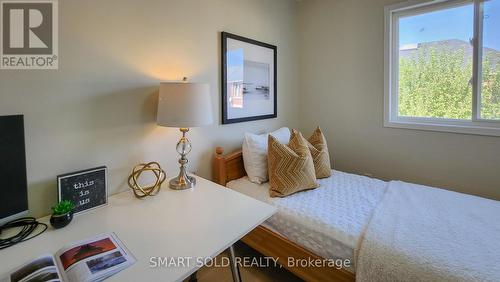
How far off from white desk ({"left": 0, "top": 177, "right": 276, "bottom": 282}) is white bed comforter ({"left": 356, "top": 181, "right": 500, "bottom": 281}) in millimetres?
563

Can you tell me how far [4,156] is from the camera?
0.96 meters

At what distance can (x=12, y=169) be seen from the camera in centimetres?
99

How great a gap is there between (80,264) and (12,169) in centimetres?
50

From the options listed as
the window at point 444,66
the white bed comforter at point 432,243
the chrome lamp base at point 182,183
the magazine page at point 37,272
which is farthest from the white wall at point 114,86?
the window at point 444,66

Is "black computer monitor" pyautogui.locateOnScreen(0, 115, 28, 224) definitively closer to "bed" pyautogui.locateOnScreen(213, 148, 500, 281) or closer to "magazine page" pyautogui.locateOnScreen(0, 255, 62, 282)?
"magazine page" pyautogui.locateOnScreen(0, 255, 62, 282)

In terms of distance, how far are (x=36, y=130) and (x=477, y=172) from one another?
3.06 m

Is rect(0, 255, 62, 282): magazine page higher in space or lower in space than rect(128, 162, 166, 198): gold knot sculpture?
lower

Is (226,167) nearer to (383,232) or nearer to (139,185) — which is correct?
(139,185)

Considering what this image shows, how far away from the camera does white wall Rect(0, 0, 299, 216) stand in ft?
3.88

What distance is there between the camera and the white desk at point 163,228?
90 cm

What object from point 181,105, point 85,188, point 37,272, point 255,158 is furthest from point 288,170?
point 37,272

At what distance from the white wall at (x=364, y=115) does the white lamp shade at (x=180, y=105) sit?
1.84 meters

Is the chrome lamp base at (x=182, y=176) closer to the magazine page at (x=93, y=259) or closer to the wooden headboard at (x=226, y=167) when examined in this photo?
the wooden headboard at (x=226, y=167)

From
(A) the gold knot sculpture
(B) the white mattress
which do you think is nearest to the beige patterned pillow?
(B) the white mattress
